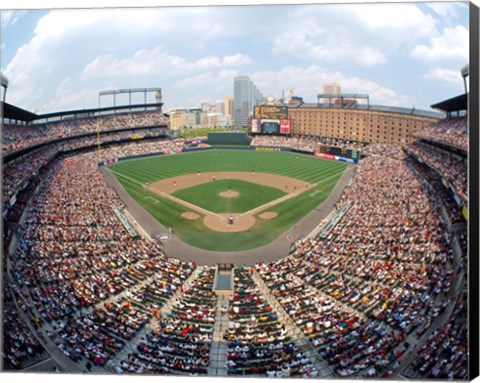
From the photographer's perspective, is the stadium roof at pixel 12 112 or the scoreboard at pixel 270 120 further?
the scoreboard at pixel 270 120

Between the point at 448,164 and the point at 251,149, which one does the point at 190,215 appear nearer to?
Result: the point at 448,164

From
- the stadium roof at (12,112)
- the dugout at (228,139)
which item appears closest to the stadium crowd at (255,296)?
the stadium roof at (12,112)

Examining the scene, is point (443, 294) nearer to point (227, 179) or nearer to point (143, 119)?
point (227, 179)

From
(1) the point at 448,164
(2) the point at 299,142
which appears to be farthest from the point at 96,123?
(1) the point at 448,164

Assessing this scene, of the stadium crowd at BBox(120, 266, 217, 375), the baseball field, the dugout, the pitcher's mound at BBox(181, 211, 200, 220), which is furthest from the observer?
the dugout

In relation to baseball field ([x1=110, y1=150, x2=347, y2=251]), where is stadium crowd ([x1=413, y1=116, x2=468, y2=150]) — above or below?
above

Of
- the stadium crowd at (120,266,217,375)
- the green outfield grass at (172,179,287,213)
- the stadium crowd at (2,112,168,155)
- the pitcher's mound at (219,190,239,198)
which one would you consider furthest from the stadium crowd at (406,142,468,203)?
the stadium crowd at (2,112,168,155)

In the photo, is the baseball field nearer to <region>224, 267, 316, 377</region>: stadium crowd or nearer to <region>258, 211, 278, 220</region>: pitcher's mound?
<region>258, 211, 278, 220</region>: pitcher's mound

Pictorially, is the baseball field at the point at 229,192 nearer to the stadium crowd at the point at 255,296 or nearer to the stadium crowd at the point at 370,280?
the stadium crowd at the point at 255,296
